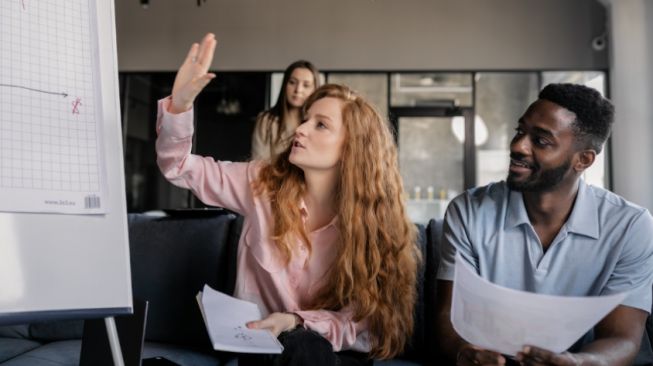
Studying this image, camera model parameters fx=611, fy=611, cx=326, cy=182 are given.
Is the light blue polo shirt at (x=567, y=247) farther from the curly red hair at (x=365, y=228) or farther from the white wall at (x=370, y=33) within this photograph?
the white wall at (x=370, y=33)

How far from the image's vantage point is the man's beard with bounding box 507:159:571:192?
4.76ft

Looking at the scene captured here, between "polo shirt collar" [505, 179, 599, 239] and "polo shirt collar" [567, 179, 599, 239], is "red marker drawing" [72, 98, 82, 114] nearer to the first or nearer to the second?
"polo shirt collar" [505, 179, 599, 239]

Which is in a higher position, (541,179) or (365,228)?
(541,179)

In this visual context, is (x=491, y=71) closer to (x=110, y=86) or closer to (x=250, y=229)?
(x=250, y=229)

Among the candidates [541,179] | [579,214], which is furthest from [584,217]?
[541,179]

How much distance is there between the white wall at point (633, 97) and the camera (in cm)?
503

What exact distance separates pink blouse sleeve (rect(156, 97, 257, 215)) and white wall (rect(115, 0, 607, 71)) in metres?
4.52

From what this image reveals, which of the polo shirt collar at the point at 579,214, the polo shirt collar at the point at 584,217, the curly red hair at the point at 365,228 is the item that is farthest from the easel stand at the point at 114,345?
the polo shirt collar at the point at 584,217

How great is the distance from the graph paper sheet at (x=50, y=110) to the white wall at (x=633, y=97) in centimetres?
488

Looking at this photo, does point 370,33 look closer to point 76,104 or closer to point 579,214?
point 579,214

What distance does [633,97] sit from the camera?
17.2ft

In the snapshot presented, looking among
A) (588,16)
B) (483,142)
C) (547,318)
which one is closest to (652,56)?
(588,16)

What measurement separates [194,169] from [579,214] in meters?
0.98

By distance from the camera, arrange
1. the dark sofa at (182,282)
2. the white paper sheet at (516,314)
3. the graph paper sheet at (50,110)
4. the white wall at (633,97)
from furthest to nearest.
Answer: the white wall at (633,97) → the dark sofa at (182,282) → the graph paper sheet at (50,110) → the white paper sheet at (516,314)
